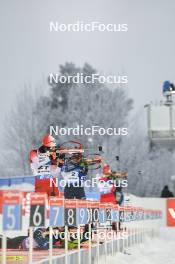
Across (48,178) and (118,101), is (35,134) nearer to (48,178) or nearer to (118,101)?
(118,101)

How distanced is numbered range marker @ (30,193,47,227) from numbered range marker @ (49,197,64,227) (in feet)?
2.71

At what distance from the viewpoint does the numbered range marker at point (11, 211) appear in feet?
19.2

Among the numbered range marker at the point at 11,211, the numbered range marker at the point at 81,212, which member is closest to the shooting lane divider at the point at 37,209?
the numbered range marker at the point at 11,211

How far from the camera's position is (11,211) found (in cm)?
586

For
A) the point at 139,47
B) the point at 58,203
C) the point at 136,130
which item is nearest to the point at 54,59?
the point at 139,47

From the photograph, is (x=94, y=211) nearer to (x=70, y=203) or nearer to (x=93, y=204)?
(x=93, y=204)

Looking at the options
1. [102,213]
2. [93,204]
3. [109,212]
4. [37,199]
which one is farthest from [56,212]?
[109,212]

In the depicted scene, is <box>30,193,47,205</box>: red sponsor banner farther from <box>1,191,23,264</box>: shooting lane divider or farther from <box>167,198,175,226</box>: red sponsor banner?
<box>167,198,175,226</box>: red sponsor banner

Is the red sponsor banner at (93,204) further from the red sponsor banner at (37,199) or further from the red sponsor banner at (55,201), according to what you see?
the red sponsor banner at (37,199)

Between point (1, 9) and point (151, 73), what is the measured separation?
35.5 ft

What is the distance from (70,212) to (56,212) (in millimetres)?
810

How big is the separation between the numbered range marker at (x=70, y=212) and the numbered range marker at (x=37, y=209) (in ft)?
5.14

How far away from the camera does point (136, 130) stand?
3959 cm

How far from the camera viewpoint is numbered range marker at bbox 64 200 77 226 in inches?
323
